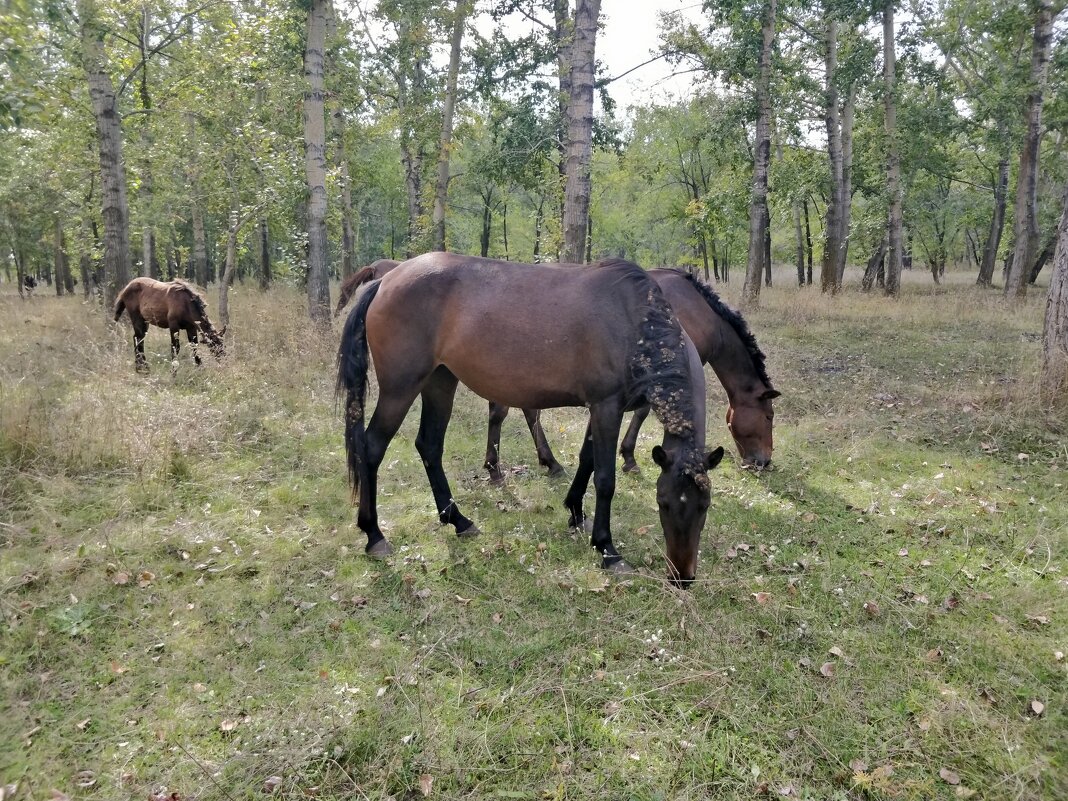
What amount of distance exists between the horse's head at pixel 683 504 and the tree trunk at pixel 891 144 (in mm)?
17461

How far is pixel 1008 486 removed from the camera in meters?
5.38

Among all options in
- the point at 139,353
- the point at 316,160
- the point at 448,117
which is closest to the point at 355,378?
the point at 139,353

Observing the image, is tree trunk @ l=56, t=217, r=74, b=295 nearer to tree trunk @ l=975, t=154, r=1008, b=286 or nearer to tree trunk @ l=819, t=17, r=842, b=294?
tree trunk @ l=819, t=17, r=842, b=294

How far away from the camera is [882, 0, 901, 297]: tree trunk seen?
1678 cm

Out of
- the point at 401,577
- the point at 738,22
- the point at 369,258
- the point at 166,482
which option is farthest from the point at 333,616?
the point at 369,258

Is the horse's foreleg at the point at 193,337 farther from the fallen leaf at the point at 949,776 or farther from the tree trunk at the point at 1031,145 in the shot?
the tree trunk at the point at 1031,145

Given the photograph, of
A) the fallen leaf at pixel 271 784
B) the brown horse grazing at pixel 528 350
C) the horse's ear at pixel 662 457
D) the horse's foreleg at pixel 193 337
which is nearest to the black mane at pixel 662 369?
the brown horse grazing at pixel 528 350

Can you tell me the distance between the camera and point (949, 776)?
2.52 m

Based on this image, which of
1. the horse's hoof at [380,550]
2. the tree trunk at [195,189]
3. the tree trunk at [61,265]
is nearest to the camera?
the horse's hoof at [380,550]

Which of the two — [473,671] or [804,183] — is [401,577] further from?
[804,183]

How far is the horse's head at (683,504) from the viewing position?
12.6ft

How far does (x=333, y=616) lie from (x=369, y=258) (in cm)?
4394

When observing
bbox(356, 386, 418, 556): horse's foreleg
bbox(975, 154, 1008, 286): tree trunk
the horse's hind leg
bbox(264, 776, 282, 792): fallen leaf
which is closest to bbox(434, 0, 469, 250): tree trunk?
the horse's hind leg

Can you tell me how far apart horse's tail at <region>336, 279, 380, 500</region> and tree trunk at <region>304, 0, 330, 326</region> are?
6981mm
